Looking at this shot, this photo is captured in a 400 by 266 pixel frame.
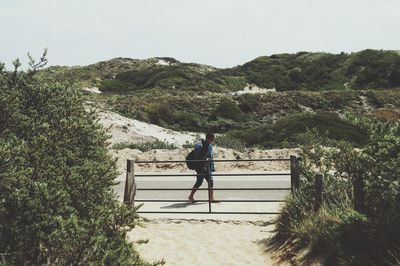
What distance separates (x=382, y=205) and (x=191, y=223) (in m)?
5.01

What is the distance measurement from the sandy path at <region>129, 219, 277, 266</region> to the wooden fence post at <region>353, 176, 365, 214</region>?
1.87 metres

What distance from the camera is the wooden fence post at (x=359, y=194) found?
7.93 metres

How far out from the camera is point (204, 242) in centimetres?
981

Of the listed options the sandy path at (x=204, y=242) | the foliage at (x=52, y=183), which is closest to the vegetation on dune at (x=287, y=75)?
the sandy path at (x=204, y=242)

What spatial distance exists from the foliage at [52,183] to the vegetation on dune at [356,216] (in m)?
3.48

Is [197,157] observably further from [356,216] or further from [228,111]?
[228,111]

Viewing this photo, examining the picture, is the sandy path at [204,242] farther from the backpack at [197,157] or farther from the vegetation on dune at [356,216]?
the backpack at [197,157]

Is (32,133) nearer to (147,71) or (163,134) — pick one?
(163,134)

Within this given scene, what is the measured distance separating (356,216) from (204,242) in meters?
3.45

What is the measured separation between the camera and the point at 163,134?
32.1 meters

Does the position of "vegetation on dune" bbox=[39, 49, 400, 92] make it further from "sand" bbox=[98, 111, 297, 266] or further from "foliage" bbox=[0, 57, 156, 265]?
"foliage" bbox=[0, 57, 156, 265]

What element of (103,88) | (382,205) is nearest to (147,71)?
(103,88)

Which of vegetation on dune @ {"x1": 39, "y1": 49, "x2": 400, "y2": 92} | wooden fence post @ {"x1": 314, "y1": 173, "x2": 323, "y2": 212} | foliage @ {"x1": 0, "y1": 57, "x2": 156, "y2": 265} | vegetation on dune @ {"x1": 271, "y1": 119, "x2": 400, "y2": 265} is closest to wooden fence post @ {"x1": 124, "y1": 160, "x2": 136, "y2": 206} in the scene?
vegetation on dune @ {"x1": 271, "y1": 119, "x2": 400, "y2": 265}

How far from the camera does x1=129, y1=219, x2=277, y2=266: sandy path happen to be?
28.9ft
